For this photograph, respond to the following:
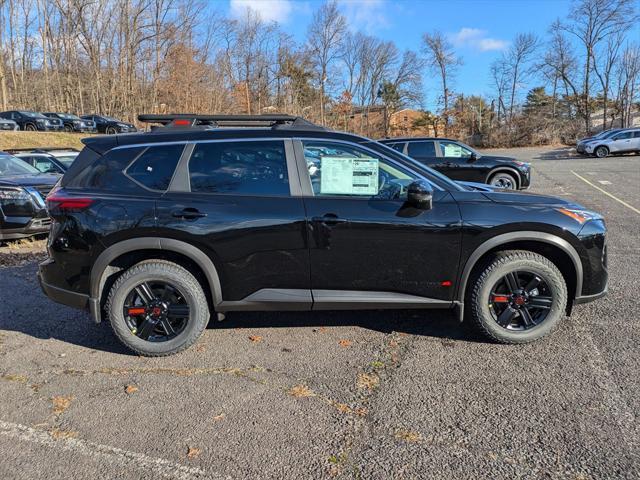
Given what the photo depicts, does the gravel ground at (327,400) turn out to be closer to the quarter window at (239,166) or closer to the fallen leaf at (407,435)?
the fallen leaf at (407,435)

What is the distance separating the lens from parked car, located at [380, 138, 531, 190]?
39.4 feet

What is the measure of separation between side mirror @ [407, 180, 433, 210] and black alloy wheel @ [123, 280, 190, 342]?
1.93 meters

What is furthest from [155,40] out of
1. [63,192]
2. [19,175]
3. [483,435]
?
[483,435]

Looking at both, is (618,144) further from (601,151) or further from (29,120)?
(29,120)

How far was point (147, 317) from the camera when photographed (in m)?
3.77

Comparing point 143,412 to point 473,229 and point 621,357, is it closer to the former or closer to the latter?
point 473,229

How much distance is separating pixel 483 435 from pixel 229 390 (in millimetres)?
1660

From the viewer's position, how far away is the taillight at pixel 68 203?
3.65m

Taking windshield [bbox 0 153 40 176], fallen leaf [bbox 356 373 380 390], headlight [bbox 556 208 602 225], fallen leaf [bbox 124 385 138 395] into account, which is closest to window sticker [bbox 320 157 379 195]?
fallen leaf [bbox 356 373 380 390]

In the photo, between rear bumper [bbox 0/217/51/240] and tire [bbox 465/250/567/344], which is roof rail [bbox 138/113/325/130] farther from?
rear bumper [bbox 0/217/51/240]

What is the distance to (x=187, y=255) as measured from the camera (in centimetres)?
366

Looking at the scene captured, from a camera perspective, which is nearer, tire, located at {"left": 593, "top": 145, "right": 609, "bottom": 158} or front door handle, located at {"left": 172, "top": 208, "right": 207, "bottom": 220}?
front door handle, located at {"left": 172, "top": 208, "right": 207, "bottom": 220}

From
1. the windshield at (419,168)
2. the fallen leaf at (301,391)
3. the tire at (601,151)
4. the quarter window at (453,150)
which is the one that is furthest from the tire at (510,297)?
the tire at (601,151)

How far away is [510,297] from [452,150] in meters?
9.01
